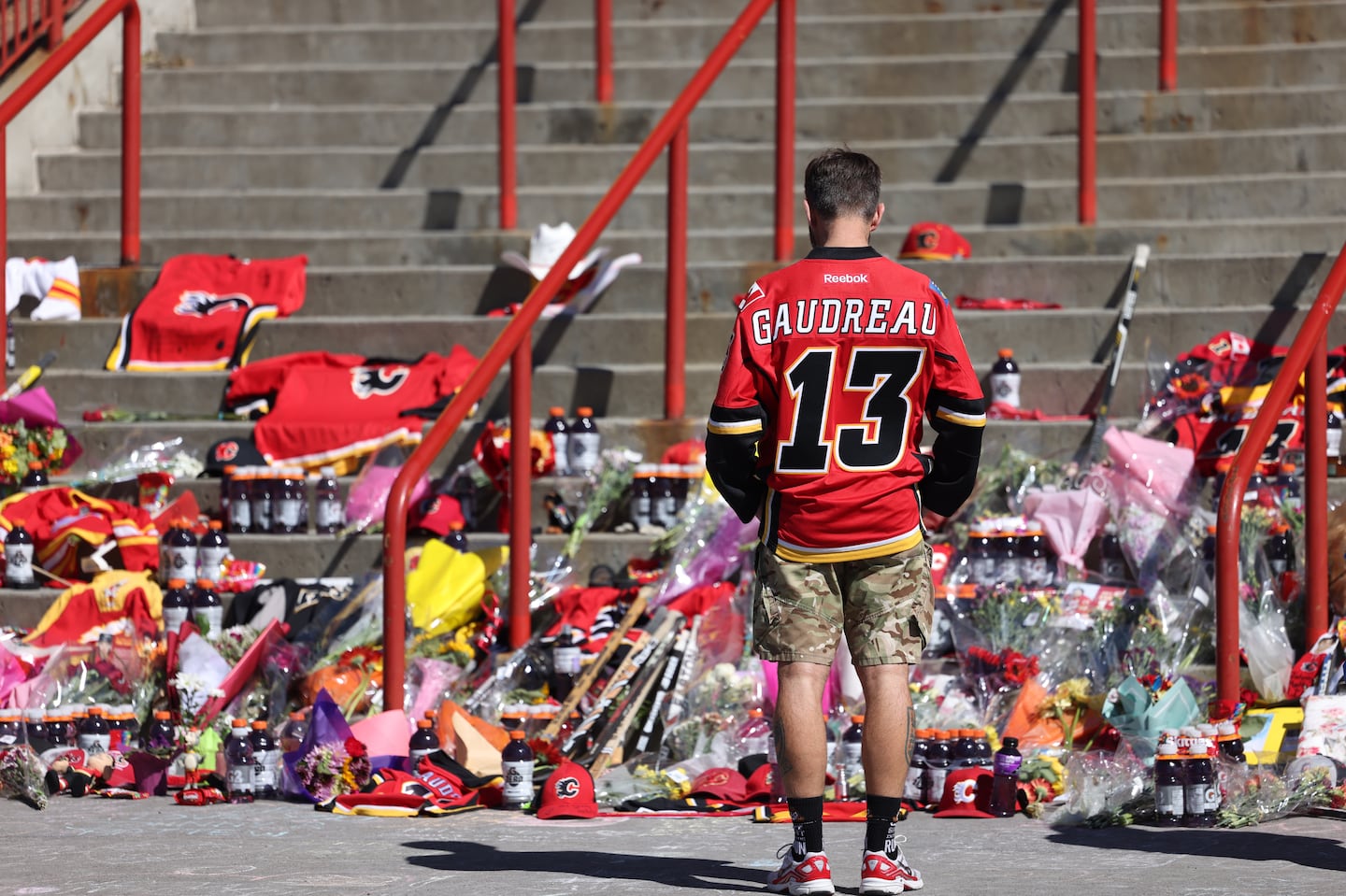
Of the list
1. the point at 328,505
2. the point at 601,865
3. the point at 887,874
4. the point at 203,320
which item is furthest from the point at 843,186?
the point at 203,320

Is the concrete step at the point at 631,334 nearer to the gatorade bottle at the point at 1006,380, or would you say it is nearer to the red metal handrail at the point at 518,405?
the gatorade bottle at the point at 1006,380

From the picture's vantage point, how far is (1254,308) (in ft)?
29.1

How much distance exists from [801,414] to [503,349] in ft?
9.14

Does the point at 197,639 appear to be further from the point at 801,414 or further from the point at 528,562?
the point at 801,414

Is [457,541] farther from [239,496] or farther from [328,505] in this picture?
[239,496]

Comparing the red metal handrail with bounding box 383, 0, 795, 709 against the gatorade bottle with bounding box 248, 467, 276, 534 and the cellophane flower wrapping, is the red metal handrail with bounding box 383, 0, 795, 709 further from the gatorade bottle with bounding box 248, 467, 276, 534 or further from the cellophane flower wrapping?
the gatorade bottle with bounding box 248, 467, 276, 534

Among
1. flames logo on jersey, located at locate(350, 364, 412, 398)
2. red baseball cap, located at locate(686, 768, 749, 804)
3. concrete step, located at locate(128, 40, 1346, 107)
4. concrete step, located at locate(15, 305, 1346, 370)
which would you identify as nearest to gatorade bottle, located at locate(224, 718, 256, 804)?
red baseball cap, located at locate(686, 768, 749, 804)

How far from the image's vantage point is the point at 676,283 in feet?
29.0

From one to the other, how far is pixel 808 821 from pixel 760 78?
6.80 meters

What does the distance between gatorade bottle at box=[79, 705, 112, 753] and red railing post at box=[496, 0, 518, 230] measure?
393 centimetres

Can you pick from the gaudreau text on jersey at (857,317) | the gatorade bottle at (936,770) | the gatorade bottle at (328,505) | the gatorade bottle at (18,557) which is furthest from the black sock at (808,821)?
the gatorade bottle at (18,557)

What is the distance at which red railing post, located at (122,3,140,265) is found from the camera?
10.3 meters

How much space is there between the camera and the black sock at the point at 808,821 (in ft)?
16.5

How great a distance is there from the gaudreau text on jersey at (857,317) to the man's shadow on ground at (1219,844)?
1591 mm
